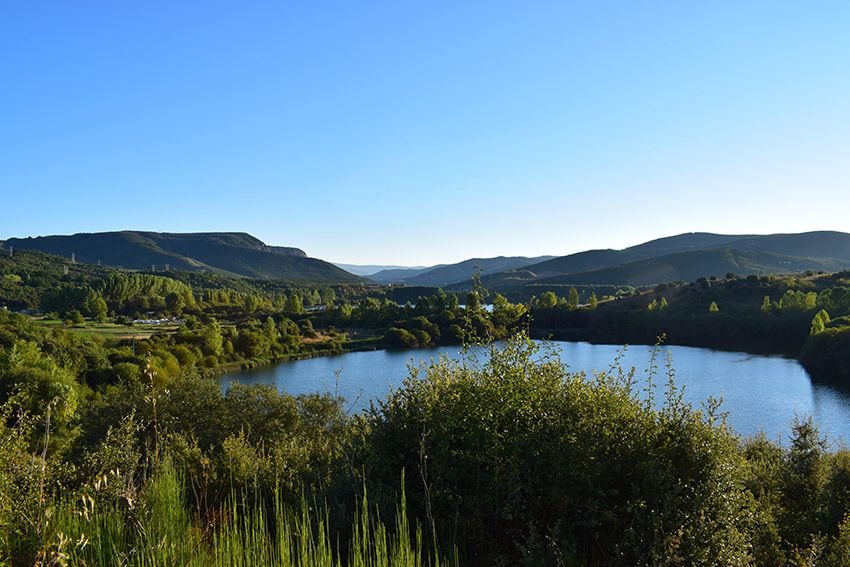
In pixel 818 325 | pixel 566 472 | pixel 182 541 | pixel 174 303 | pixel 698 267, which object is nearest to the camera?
pixel 182 541

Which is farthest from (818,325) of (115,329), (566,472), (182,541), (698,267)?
(698,267)

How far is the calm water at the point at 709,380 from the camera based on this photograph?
3466cm

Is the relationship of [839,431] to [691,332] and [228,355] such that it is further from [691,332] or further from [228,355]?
[228,355]

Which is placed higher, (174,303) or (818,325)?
(174,303)

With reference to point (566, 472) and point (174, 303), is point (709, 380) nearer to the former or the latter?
point (566, 472)

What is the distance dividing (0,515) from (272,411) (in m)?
16.9

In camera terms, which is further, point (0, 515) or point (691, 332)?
point (691, 332)

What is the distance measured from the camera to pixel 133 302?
107875mm

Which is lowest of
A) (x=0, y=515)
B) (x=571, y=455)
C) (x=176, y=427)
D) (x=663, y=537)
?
(x=176, y=427)

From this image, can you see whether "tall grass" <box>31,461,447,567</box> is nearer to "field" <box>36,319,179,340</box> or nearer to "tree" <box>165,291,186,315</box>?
"field" <box>36,319,179,340</box>

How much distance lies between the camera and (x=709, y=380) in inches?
1893

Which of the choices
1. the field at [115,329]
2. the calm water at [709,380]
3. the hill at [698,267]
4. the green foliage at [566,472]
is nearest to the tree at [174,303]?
the field at [115,329]

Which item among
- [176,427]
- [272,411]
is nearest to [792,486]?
[272,411]

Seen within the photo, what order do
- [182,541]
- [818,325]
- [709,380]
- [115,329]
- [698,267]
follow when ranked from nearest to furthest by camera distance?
1. [182,541]
2. [709,380]
3. [818,325]
4. [115,329]
5. [698,267]
